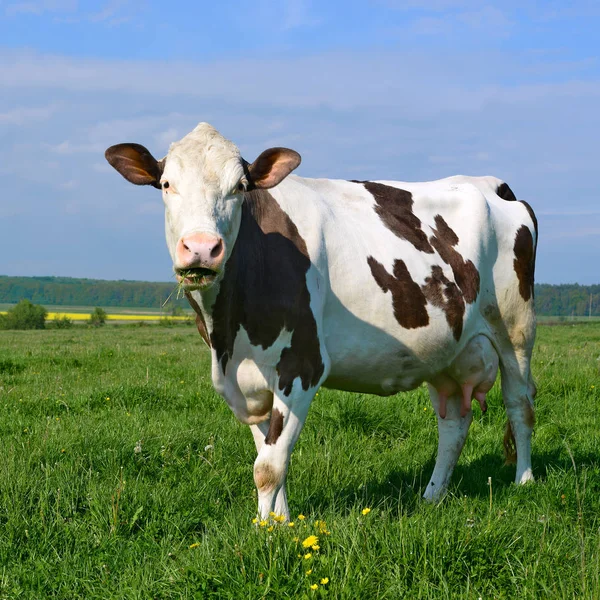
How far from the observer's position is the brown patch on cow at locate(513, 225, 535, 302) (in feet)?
21.3

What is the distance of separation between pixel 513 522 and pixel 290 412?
148cm

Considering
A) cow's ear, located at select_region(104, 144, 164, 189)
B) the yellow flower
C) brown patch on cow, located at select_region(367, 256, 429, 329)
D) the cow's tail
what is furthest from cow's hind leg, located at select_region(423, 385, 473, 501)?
cow's ear, located at select_region(104, 144, 164, 189)

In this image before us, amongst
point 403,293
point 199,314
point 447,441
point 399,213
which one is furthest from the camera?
point 447,441

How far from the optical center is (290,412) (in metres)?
4.41

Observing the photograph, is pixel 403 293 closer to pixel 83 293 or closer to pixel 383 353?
pixel 383 353

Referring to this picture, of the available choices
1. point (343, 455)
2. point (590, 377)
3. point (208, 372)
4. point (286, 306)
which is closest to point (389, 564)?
point (286, 306)

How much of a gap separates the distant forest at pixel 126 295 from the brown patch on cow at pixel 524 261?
128777mm

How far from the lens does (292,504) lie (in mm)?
5004

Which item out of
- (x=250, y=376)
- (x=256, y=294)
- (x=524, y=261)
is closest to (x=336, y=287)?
(x=256, y=294)

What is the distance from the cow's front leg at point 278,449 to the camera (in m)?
4.31

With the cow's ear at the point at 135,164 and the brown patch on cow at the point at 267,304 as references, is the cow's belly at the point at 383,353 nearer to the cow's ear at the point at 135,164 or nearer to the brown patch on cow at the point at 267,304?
the brown patch on cow at the point at 267,304

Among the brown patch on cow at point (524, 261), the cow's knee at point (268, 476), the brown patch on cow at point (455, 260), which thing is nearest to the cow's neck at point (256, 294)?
the cow's knee at point (268, 476)

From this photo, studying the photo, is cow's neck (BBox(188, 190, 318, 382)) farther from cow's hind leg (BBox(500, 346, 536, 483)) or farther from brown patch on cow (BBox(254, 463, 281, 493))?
cow's hind leg (BBox(500, 346, 536, 483))

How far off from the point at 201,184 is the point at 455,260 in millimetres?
2571
